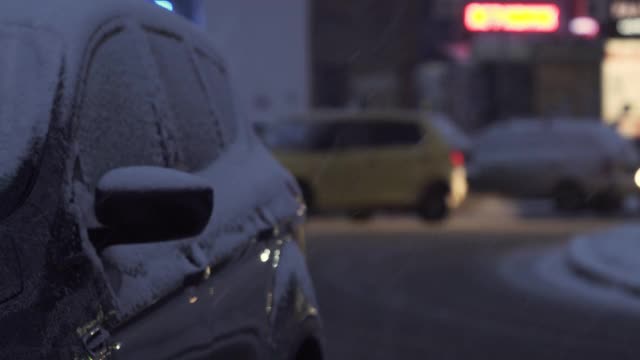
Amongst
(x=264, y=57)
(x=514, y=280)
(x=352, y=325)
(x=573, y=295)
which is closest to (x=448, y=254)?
(x=514, y=280)

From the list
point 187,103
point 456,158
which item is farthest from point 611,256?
point 187,103

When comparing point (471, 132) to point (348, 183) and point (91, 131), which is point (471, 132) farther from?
point (91, 131)

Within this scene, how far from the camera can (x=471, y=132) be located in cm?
4669

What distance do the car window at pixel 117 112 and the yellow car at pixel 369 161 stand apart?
688 inches

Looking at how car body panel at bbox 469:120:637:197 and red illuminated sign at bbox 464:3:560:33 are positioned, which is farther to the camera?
red illuminated sign at bbox 464:3:560:33

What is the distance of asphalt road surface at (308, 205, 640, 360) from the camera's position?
929cm

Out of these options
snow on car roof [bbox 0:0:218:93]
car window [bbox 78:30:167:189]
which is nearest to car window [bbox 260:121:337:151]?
car window [bbox 78:30:167:189]

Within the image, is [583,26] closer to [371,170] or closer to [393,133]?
[393,133]

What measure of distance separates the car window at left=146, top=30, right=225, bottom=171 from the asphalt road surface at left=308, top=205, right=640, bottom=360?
15.2 ft

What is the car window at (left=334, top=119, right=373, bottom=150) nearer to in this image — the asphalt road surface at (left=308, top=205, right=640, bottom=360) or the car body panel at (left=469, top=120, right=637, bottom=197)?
the asphalt road surface at (left=308, top=205, right=640, bottom=360)

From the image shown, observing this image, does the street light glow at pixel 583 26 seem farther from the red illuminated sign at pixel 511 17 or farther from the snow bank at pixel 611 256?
the snow bank at pixel 611 256

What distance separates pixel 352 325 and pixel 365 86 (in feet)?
119

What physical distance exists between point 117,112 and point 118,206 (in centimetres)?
53

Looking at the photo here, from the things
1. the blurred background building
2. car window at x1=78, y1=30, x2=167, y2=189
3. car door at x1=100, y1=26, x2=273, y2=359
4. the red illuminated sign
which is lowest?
the blurred background building
